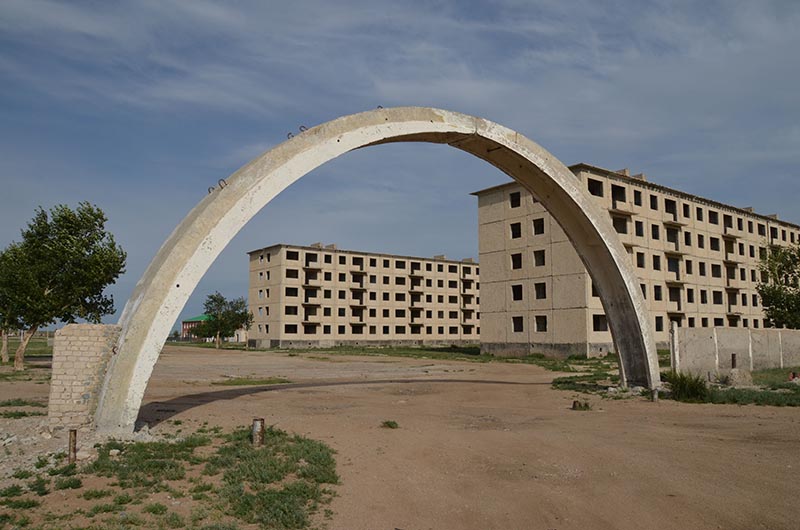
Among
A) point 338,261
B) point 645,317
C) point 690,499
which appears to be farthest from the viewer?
point 338,261

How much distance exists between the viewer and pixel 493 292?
4588 cm

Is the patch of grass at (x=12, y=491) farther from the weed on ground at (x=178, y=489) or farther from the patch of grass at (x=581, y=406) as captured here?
the patch of grass at (x=581, y=406)

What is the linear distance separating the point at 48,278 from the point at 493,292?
3029cm

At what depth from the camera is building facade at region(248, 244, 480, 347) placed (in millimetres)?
68562

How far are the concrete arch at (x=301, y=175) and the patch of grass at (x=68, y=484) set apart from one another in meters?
2.55

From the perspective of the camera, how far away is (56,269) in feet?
89.7

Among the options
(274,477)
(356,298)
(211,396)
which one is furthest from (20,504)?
(356,298)

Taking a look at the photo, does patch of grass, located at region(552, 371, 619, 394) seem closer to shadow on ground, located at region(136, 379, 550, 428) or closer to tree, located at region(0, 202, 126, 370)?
shadow on ground, located at region(136, 379, 550, 428)

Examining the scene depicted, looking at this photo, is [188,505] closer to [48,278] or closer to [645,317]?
[645,317]

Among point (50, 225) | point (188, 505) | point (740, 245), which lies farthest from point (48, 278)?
point (740, 245)

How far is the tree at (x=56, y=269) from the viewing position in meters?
26.6

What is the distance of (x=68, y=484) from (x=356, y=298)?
6787cm

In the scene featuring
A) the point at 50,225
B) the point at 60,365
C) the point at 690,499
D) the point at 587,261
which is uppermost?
the point at 50,225

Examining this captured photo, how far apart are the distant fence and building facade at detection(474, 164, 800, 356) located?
13565 millimetres
